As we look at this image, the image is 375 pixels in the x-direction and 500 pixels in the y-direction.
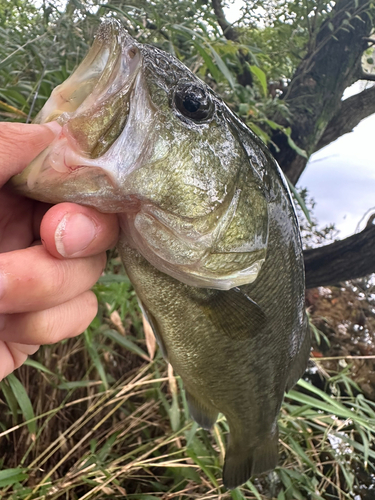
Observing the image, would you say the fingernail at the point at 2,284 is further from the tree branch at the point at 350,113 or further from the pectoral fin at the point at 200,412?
the tree branch at the point at 350,113

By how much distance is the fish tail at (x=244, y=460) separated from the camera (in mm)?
1134

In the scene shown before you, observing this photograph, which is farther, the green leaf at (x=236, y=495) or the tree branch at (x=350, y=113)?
the tree branch at (x=350, y=113)

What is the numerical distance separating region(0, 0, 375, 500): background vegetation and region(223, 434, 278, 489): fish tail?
0.14 metres

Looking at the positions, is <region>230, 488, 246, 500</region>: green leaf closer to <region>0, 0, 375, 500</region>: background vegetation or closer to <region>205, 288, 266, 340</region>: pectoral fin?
<region>0, 0, 375, 500</region>: background vegetation

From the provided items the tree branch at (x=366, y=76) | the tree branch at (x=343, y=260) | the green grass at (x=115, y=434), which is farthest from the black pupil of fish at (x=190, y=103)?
the tree branch at (x=366, y=76)

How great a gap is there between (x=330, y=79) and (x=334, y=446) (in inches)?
99.5

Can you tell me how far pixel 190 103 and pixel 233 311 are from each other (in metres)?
0.41

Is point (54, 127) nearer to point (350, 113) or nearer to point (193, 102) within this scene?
point (193, 102)

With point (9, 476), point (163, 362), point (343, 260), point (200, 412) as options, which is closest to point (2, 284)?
point (200, 412)

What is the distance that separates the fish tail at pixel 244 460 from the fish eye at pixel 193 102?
0.97 m

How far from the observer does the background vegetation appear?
1202 mm

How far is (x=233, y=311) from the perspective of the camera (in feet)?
2.51

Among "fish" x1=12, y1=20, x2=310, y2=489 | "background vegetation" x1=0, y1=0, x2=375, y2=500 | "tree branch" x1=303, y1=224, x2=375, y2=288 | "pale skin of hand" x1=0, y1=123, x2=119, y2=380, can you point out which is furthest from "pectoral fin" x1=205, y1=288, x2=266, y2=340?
"tree branch" x1=303, y1=224, x2=375, y2=288

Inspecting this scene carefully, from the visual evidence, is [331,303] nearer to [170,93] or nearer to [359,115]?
[359,115]
